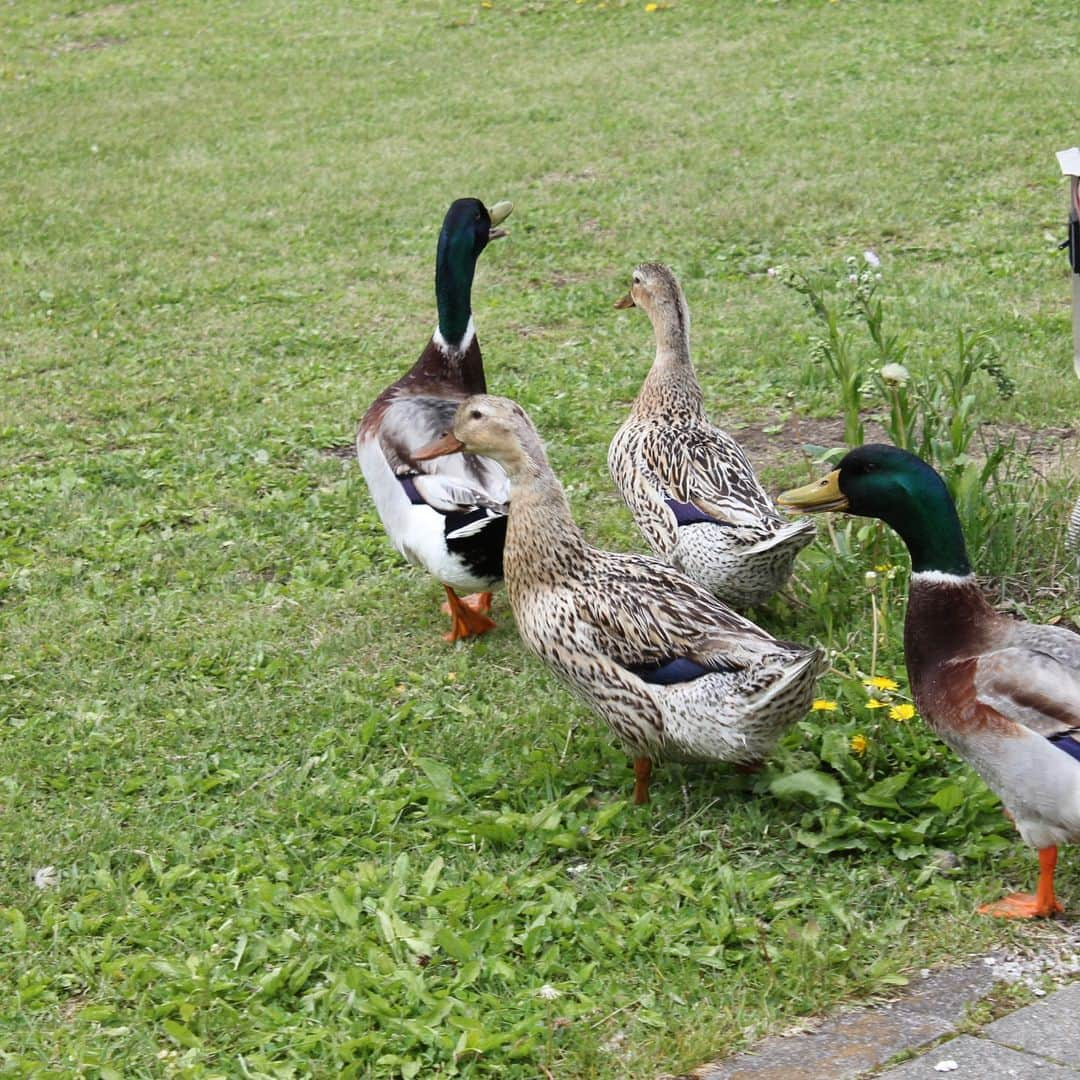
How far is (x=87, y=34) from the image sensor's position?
57.2 ft

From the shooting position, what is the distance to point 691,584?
13.8 feet

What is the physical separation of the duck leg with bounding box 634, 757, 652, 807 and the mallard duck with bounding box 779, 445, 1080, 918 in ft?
2.51

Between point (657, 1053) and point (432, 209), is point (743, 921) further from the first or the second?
point (432, 209)

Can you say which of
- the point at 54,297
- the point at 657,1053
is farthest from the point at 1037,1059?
the point at 54,297

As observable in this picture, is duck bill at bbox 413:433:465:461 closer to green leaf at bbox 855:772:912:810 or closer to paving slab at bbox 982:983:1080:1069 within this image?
green leaf at bbox 855:772:912:810

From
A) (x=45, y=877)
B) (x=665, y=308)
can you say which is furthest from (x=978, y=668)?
(x=665, y=308)

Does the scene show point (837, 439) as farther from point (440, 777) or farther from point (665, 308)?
point (440, 777)

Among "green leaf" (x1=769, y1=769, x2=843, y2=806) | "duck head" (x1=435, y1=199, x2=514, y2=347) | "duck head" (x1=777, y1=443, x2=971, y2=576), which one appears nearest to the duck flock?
"duck head" (x1=777, y1=443, x2=971, y2=576)

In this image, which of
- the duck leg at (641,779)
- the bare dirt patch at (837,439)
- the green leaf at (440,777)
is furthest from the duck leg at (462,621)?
the bare dirt patch at (837,439)

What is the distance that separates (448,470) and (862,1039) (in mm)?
2569

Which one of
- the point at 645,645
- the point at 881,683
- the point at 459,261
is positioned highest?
the point at 459,261

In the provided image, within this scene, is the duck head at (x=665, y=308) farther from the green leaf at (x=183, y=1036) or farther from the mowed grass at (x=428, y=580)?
the green leaf at (x=183, y=1036)

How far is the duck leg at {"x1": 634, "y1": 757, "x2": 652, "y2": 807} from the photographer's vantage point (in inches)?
160

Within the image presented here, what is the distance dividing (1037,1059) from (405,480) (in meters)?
2.89
